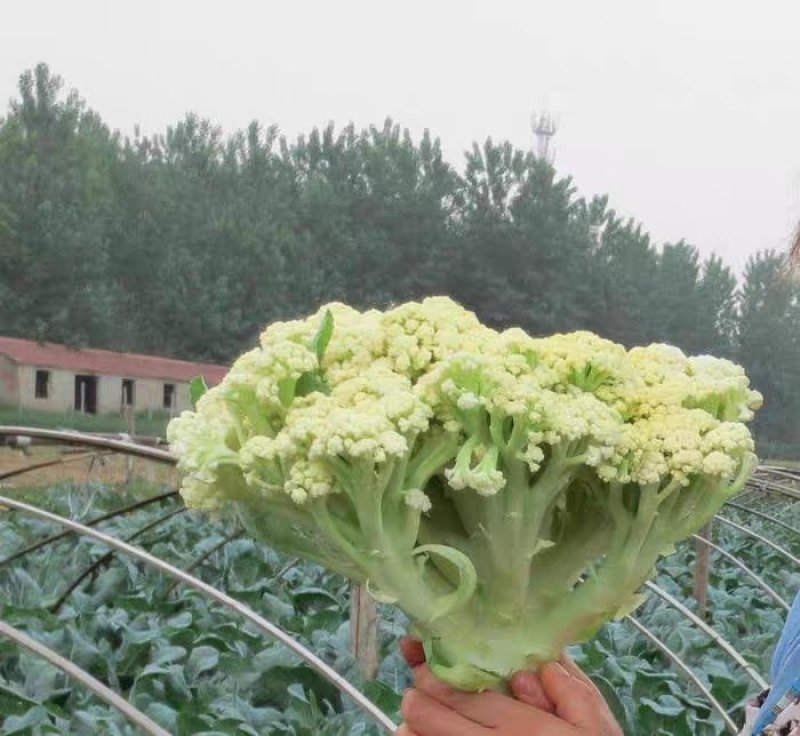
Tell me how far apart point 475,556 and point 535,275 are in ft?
25.0

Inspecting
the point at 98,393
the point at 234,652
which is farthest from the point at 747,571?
the point at 98,393

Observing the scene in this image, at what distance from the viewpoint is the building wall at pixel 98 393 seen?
20.2ft

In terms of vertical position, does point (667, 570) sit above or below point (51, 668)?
below

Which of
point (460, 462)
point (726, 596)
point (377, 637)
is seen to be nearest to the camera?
point (460, 462)

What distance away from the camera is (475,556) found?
606 millimetres

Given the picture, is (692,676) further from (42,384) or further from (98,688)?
(42,384)

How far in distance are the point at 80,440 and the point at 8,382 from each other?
16.4ft

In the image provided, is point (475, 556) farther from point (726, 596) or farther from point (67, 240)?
point (67, 240)

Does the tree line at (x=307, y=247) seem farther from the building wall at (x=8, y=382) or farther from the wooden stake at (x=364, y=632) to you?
the wooden stake at (x=364, y=632)

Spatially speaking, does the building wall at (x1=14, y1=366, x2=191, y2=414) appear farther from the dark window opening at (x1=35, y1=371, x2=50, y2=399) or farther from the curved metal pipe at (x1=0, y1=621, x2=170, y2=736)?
the curved metal pipe at (x1=0, y1=621, x2=170, y2=736)

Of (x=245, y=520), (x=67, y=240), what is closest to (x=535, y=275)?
(x=67, y=240)

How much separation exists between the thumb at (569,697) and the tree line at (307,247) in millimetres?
5820

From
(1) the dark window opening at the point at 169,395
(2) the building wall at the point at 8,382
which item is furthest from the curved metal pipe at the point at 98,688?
(1) the dark window opening at the point at 169,395

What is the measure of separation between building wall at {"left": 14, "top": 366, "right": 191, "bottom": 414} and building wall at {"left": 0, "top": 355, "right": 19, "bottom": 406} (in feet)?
0.07
